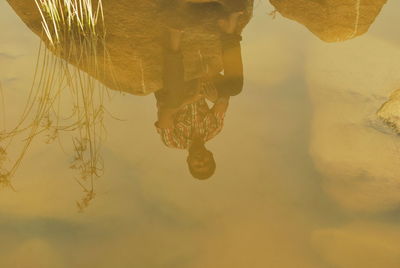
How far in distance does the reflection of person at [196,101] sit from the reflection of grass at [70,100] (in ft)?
1.37

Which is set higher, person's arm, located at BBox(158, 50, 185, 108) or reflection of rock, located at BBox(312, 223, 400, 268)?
person's arm, located at BBox(158, 50, 185, 108)

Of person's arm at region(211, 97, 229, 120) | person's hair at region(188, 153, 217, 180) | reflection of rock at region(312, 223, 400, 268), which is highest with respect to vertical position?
person's arm at region(211, 97, 229, 120)

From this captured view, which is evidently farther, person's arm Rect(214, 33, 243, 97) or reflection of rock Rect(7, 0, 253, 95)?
reflection of rock Rect(7, 0, 253, 95)

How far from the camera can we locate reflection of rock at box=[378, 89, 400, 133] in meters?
2.63

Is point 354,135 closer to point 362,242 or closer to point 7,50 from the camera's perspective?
point 362,242

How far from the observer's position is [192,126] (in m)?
2.77

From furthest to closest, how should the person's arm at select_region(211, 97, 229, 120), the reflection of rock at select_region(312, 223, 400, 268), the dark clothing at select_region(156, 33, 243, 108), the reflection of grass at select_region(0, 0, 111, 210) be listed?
the dark clothing at select_region(156, 33, 243, 108) < the person's arm at select_region(211, 97, 229, 120) < the reflection of grass at select_region(0, 0, 111, 210) < the reflection of rock at select_region(312, 223, 400, 268)

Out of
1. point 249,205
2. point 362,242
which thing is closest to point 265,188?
point 249,205

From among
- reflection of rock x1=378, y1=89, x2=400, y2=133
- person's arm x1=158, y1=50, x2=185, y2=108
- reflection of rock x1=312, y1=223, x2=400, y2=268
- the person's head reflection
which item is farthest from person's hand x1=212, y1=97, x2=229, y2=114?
reflection of rock x1=312, y1=223, x2=400, y2=268

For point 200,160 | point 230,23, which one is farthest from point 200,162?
point 230,23

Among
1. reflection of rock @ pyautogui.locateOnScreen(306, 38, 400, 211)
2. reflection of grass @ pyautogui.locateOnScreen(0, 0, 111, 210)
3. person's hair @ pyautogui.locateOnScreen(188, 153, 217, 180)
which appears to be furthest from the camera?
reflection of grass @ pyautogui.locateOnScreen(0, 0, 111, 210)

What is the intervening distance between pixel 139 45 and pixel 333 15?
64.1 inches

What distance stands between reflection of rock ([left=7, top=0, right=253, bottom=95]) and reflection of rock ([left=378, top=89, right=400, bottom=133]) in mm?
1175

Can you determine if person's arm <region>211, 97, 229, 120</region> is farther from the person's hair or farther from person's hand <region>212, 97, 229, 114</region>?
the person's hair
